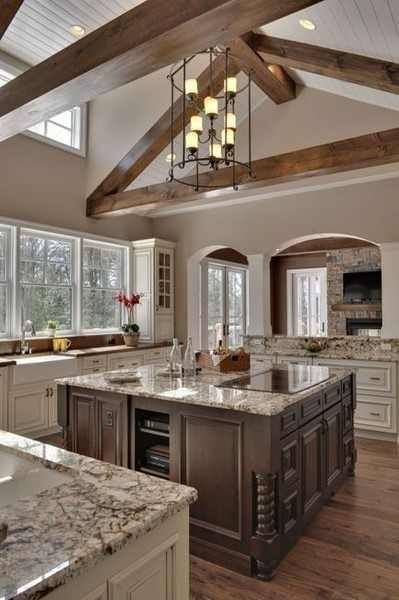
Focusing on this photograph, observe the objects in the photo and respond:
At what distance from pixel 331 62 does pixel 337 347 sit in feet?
10.3

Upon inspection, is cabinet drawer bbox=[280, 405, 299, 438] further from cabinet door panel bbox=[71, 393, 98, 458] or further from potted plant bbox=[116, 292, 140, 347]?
potted plant bbox=[116, 292, 140, 347]

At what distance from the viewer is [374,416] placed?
15.0 feet

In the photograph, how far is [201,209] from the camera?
21.2ft

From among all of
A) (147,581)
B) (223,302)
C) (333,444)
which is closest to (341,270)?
(223,302)

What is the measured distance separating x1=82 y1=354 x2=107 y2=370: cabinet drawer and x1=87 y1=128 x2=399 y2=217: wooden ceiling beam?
6.54ft

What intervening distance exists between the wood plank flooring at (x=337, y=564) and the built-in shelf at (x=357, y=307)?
544 cm

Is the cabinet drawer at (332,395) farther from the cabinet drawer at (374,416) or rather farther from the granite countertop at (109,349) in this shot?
the granite countertop at (109,349)

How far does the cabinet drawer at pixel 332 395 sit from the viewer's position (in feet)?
9.61

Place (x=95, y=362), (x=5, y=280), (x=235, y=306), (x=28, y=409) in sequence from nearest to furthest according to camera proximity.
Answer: (x=28, y=409) → (x=5, y=280) → (x=95, y=362) → (x=235, y=306)

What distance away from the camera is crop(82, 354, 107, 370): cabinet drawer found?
5.07 meters

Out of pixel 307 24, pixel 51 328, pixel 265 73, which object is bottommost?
pixel 51 328

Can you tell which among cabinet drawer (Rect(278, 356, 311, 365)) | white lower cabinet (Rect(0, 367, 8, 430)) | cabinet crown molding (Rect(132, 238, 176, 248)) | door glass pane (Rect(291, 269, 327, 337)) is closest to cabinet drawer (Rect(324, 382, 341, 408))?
cabinet drawer (Rect(278, 356, 311, 365))

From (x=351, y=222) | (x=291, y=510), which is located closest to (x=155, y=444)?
(x=291, y=510)

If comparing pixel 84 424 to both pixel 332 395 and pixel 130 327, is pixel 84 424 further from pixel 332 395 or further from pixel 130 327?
pixel 130 327
